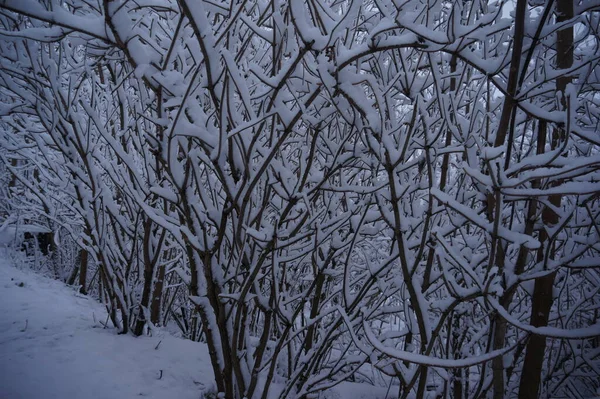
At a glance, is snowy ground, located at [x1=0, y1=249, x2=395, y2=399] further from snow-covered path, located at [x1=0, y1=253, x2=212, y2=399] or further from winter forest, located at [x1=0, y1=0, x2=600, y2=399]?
winter forest, located at [x1=0, y1=0, x2=600, y2=399]

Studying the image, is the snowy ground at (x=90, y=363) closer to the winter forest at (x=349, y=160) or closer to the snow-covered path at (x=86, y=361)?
the snow-covered path at (x=86, y=361)

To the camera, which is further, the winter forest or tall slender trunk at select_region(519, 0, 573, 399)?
tall slender trunk at select_region(519, 0, 573, 399)

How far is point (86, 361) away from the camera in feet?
5.68

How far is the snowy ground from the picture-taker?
1.52 meters

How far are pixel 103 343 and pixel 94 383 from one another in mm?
456

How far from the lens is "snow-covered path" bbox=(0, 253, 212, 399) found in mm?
1518

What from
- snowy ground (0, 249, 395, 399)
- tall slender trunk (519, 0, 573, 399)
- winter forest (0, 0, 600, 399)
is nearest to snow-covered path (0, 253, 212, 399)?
snowy ground (0, 249, 395, 399)

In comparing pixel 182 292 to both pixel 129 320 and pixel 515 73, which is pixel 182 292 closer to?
pixel 129 320

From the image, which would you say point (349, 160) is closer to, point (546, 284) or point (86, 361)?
point (546, 284)

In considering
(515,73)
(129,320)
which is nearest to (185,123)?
(515,73)

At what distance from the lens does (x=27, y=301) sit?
267 cm

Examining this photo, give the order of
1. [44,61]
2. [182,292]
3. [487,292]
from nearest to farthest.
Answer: [487,292], [44,61], [182,292]

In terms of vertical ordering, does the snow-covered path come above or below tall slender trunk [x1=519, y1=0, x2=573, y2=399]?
below

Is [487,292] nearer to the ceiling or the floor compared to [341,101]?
nearer to the floor
